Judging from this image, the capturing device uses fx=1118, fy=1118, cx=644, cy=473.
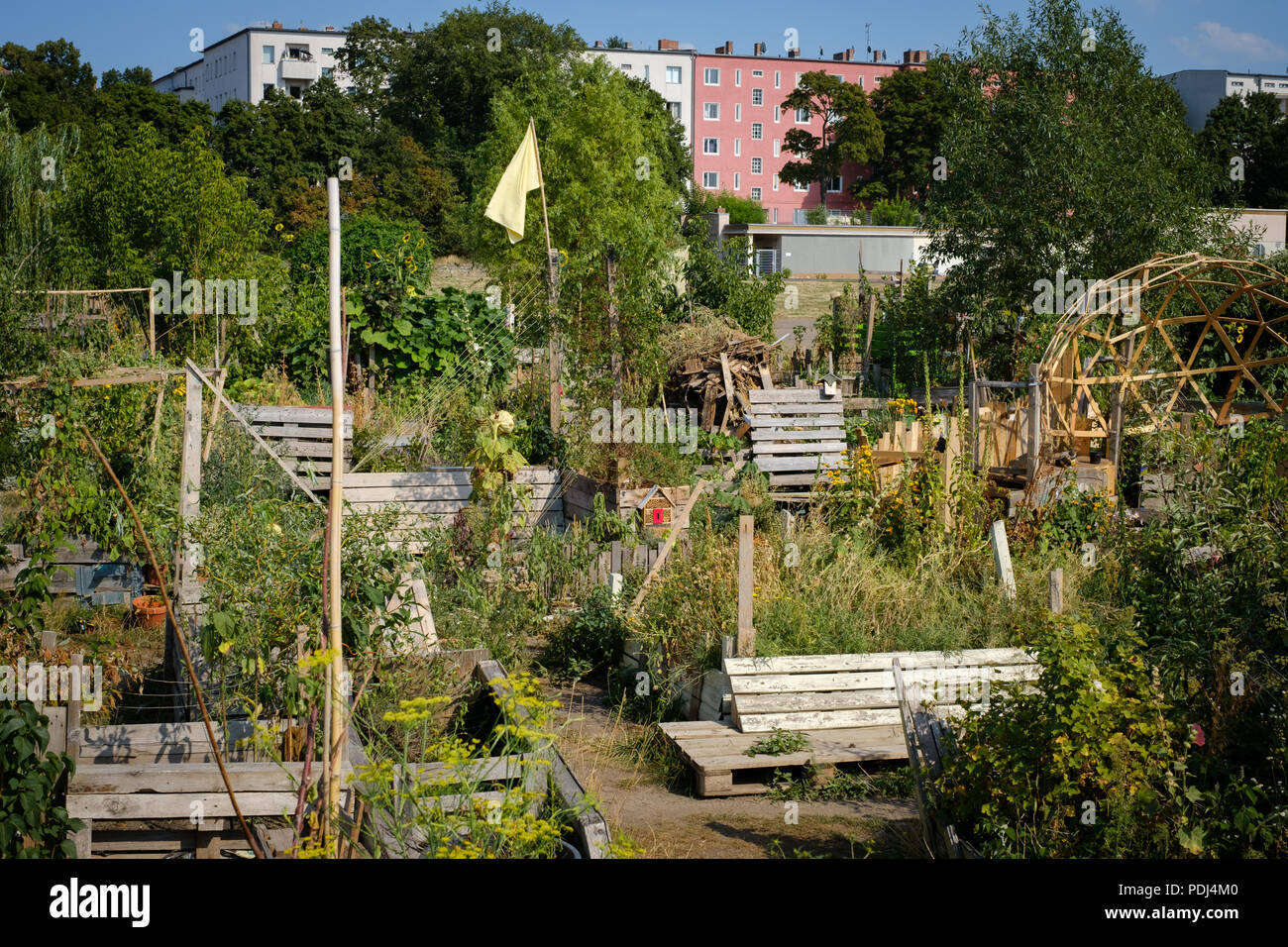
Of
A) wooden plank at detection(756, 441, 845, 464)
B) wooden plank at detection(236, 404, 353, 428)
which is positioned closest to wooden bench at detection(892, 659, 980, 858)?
wooden plank at detection(756, 441, 845, 464)

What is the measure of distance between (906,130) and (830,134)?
580 centimetres

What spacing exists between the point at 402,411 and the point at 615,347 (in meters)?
2.67

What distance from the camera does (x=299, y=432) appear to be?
35.9 feet

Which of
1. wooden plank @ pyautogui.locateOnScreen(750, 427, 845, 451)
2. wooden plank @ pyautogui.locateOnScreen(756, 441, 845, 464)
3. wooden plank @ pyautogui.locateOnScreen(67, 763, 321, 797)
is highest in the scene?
wooden plank @ pyautogui.locateOnScreen(750, 427, 845, 451)

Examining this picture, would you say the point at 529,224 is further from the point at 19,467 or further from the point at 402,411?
the point at 19,467

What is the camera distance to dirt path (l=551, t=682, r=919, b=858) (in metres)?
5.44

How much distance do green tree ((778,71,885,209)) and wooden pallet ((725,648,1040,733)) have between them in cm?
5525

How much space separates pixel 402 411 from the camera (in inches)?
488

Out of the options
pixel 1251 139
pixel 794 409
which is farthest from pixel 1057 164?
pixel 1251 139

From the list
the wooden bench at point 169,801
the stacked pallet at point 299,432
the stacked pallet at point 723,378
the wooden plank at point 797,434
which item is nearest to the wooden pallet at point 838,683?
the wooden bench at point 169,801

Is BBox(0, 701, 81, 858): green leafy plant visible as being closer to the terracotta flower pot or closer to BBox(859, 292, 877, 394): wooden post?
the terracotta flower pot

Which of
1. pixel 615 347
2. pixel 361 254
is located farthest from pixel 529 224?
pixel 615 347

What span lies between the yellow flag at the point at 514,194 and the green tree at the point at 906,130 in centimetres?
4865

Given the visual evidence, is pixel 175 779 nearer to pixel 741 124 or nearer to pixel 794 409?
pixel 794 409
